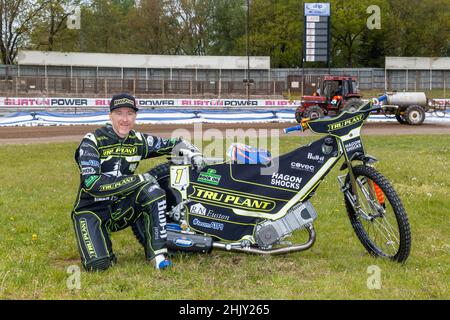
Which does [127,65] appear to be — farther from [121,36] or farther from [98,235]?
[98,235]

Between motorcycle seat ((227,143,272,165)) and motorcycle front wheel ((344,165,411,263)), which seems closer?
motorcycle front wheel ((344,165,411,263))

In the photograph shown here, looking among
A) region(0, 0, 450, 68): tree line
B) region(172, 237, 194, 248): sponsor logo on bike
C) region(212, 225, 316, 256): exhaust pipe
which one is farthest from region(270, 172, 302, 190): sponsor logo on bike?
region(0, 0, 450, 68): tree line

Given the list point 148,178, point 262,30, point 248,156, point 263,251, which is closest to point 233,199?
point 248,156

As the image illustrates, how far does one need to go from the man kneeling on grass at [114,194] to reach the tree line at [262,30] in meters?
62.2

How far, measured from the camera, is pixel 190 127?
73.4ft

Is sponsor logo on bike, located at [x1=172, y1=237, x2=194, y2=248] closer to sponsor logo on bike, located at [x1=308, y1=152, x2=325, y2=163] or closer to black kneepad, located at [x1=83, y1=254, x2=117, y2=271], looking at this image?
black kneepad, located at [x1=83, y1=254, x2=117, y2=271]

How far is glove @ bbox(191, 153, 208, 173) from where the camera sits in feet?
15.7

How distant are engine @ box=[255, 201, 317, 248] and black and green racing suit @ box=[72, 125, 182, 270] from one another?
0.90 meters

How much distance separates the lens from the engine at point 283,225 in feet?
15.5

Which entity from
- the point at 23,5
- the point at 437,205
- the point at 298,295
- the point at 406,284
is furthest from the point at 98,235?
the point at 23,5

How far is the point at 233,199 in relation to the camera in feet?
15.8

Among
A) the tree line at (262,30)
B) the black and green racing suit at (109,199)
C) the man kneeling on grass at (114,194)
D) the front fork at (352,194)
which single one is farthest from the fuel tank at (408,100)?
the tree line at (262,30)

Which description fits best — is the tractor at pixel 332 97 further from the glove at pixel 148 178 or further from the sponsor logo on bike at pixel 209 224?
the glove at pixel 148 178

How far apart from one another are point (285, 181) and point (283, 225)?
1.33ft
